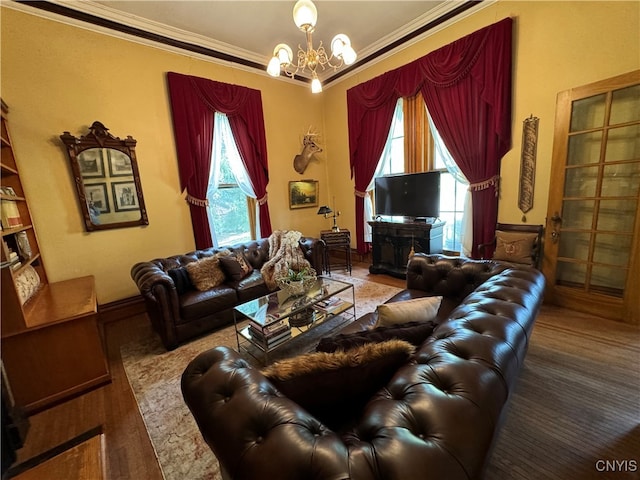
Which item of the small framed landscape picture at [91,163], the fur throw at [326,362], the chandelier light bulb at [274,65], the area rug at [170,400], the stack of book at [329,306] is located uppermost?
the chandelier light bulb at [274,65]

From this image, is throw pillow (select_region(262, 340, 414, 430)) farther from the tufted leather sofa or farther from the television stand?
the television stand

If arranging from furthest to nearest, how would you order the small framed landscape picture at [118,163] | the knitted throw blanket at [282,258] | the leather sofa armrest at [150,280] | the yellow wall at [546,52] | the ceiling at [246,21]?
the knitted throw blanket at [282,258]
the small framed landscape picture at [118,163]
the ceiling at [246,21]
the leather sofa armrest at [150,280]
the yellow wall at [546,52]

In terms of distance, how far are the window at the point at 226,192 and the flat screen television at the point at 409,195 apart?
221cm

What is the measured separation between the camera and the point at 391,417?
2.49 feet

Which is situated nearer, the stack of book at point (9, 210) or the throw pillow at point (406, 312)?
the throw pillow at point (406, 312)

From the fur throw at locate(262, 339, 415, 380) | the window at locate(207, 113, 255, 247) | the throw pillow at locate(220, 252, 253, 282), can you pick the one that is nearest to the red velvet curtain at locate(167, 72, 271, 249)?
the window at locate(207, 113, 255, 247)

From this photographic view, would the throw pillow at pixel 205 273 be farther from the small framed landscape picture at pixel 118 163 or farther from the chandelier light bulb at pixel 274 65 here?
the chandelier light bulb at pixel 274 65

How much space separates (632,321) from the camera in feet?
8.11

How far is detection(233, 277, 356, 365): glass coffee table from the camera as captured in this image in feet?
7.17

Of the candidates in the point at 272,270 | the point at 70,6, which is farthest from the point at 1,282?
the point at 70,6

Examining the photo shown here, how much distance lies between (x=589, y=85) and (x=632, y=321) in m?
2.23

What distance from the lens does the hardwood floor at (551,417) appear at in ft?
4.56

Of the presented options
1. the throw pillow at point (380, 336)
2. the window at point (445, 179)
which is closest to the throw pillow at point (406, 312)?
the throw pillow at point (380, 336)

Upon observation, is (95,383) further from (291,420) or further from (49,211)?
(291,420)
